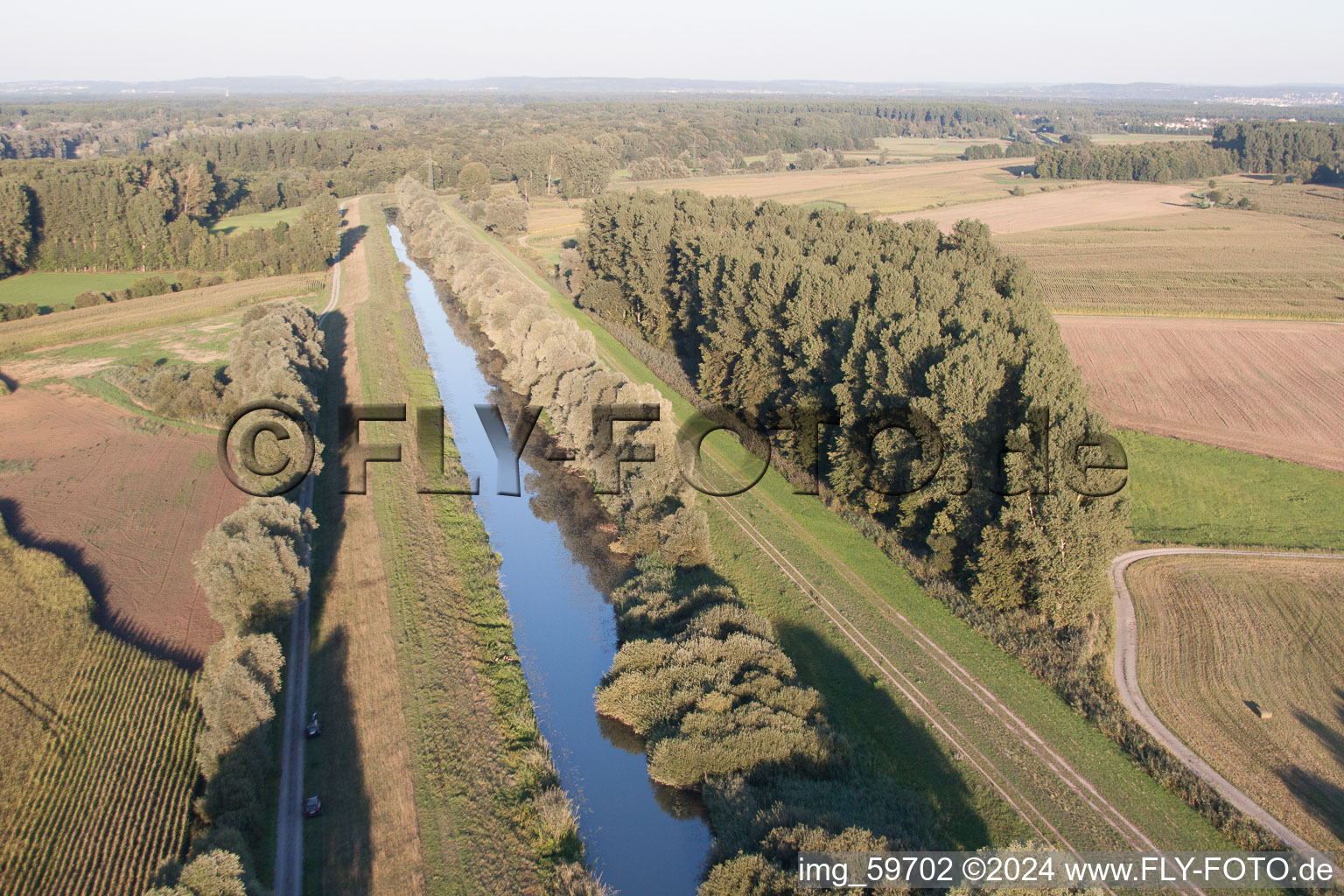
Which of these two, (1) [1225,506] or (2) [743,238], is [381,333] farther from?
(1) [1225,506]

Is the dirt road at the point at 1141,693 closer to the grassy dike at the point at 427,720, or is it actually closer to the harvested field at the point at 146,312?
the grassy dike at the point at 427,720

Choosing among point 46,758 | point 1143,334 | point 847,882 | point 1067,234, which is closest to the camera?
point 847,882

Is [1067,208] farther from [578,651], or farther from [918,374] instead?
[578,651]

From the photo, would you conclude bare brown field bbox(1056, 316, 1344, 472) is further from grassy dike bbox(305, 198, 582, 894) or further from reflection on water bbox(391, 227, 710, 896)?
grassy dike bbox(305, 198, 582, 894)

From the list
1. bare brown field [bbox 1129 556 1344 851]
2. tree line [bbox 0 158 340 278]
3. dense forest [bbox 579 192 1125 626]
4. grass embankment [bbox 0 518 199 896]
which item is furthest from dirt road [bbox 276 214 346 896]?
tree line [bbox 0 158 340 278]

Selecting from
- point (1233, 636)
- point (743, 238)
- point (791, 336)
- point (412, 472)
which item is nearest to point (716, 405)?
point (791, 336)

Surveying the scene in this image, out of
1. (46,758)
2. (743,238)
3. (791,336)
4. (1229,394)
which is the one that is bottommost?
(46,758)
